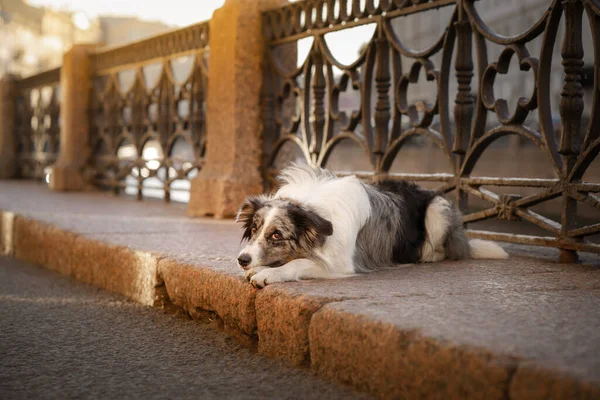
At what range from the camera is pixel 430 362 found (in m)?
2.50

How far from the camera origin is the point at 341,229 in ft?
13.3

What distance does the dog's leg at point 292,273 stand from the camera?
3.61 m

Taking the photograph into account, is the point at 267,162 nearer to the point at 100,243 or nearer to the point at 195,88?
the point at 195,88

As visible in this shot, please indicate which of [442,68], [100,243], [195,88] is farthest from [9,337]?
[195,88]

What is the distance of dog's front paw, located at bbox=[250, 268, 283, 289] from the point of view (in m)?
3.60

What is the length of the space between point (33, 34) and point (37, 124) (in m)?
43.4

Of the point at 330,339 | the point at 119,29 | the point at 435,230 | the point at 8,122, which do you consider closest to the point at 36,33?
the point at 119,29

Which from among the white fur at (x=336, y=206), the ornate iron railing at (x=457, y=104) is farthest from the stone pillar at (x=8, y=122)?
the white fur at (x=336, y=206)

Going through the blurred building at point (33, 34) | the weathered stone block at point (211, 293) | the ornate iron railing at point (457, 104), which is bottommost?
the weathered stone block at point (211, 293)

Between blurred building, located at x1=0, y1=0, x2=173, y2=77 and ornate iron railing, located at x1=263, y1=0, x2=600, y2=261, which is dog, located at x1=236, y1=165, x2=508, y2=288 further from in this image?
blurred building, located at x1=0, y1=0, x2=173, y2=77

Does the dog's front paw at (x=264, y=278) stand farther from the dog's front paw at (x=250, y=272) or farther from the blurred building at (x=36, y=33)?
the blurred building at (x=36, y=33)

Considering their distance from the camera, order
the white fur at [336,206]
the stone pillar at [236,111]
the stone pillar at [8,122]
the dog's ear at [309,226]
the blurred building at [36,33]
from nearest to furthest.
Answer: the dog's ear at [309,226]
the white fur at [336,206]
the stone pillar at [236,111]
the stone pillar at [8,122]
the blurred building at [36,33]

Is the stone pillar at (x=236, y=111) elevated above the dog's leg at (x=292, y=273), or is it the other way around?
the stone pillar at (x=236, y=111)

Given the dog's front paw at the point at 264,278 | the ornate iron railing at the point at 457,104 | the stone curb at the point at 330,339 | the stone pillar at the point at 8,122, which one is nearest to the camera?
the stone curb at the point at 330,339
